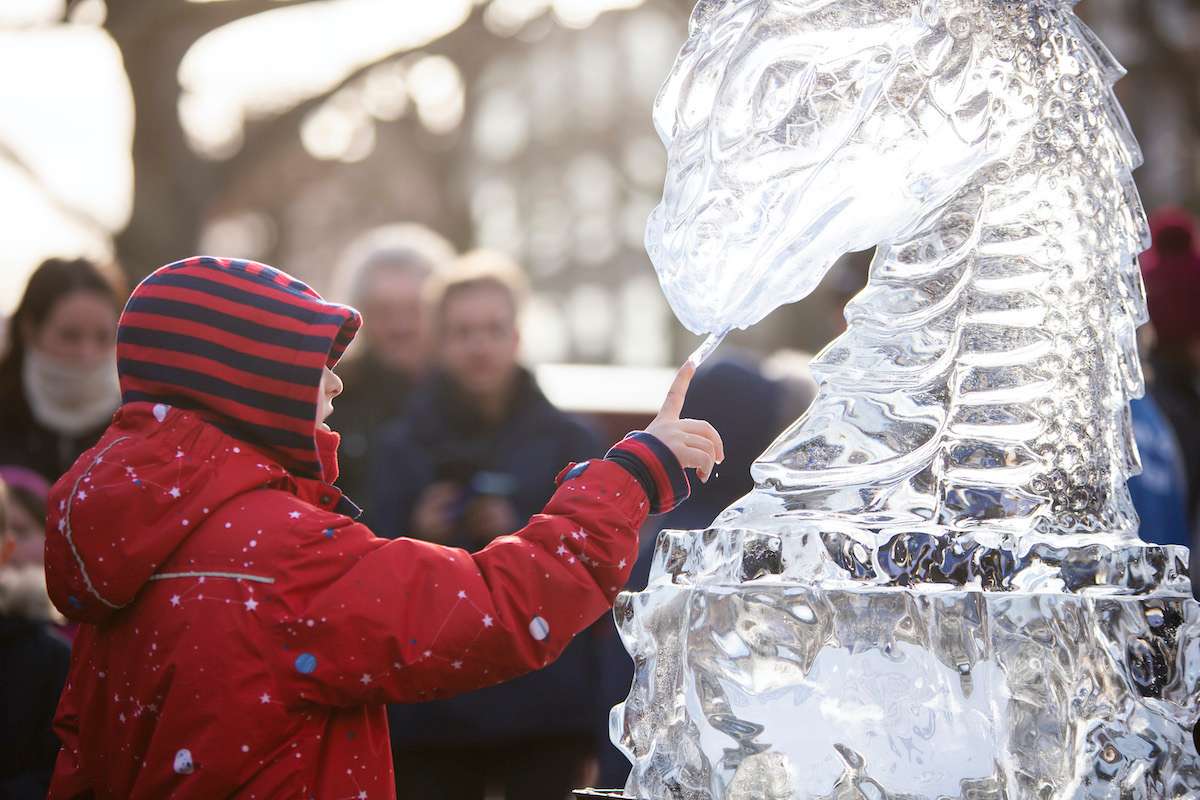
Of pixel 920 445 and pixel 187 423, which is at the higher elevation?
pixel 920 445

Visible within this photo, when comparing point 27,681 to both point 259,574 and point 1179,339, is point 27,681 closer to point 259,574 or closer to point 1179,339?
point 259,574

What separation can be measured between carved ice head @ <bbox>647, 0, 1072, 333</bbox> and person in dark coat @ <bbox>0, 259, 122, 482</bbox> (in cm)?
196

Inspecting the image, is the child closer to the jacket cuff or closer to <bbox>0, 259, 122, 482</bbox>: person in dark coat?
the jacket cuff

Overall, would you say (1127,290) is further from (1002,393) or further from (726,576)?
(726,576)

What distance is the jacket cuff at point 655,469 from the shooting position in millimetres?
1894

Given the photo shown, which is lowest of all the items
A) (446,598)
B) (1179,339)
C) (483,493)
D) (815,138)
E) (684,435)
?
(483,493)

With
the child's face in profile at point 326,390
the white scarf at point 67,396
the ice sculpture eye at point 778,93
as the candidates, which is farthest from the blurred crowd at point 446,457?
the ice sculpture eye at point 778,93

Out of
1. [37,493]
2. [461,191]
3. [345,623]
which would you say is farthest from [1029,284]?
[461,191]

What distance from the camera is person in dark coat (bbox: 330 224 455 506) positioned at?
3.78 m

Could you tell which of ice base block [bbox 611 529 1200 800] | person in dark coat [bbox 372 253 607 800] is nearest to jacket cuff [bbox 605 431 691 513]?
ice base block [bbox 611 529 1200 800]

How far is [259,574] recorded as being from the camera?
5.90ft

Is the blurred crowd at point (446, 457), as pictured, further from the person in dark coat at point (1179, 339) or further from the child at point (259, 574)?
the child at point (259, 574)

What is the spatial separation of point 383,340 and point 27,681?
1359 mm

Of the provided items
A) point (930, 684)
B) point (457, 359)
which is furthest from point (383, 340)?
point (930, 684)
